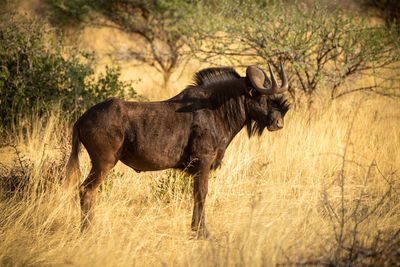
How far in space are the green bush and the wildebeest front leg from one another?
3530 millimetres

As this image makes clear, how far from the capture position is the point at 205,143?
12.8 feet

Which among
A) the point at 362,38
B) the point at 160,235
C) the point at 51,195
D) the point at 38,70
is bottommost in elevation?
the point at 160,235

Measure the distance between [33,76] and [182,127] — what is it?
4250mm

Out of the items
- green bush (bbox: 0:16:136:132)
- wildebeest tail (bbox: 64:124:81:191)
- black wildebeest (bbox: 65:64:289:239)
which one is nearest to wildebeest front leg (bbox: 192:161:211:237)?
black wildebeest (bbox: 65:64:289:239)

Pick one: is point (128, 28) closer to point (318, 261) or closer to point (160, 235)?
point (160, 235)

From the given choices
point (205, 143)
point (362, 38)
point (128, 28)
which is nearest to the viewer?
point (205, 143)

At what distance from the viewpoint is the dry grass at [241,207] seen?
10.6 feet

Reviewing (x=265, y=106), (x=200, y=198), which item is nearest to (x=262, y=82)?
(x=265, y=106)

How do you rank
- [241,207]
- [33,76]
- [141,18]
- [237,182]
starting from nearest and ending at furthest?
[241,207], [237,182], [33,76], [141,18]

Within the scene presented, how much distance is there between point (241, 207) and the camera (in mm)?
4574

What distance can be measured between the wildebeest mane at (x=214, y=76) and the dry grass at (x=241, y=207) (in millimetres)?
1236

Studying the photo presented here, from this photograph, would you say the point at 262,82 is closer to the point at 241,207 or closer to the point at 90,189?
the point at 241,207

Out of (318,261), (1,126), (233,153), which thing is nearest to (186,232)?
(318,261)

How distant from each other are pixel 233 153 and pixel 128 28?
7.56 m
